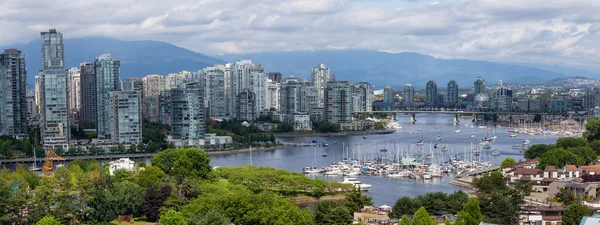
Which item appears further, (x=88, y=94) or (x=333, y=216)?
(x=88, y=94)

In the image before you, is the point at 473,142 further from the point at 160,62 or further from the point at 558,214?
the point at 160,62

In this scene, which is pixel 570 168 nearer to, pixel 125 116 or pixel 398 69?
pixel 125 116

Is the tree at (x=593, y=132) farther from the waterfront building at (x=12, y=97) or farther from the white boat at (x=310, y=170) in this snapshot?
the waterfront building at (x=12, y=97)

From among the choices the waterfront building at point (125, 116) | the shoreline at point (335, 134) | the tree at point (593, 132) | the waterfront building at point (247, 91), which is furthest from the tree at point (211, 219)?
the waterfront building at point (247, 91)

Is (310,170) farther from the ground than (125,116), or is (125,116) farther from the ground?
(125,116)

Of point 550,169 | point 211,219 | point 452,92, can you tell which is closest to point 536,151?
point 550,169

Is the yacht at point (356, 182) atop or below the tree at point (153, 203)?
below

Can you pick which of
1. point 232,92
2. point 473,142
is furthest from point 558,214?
point 232,92
